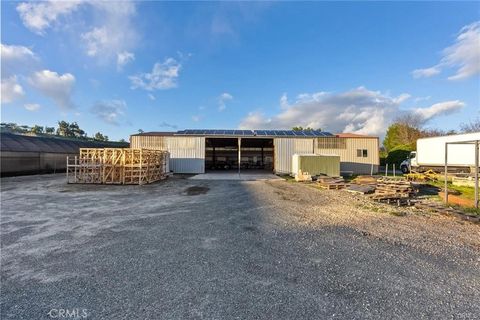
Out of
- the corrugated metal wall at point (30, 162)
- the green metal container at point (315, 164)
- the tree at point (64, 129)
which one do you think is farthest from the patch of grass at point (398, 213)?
the tree at point (64, 129)

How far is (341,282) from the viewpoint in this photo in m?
4.23

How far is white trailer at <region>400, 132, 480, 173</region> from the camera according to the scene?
20.2 metres

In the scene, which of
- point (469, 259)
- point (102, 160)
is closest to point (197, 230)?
point (469, 259)

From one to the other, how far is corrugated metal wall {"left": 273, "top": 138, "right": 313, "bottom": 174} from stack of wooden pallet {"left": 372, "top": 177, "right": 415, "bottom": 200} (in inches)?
553

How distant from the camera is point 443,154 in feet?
75.0

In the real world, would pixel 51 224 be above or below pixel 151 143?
below

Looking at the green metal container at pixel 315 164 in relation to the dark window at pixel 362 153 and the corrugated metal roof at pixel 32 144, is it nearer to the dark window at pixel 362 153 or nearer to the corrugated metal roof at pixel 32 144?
the dark window at pixel 362 153

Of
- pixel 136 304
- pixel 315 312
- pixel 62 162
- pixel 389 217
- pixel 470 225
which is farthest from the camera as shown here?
pixel 62 162

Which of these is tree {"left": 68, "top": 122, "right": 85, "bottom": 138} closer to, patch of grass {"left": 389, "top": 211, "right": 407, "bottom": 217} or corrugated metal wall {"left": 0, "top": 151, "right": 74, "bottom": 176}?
corrugated metal wall {"left": 0, "top": 151, "right": 74, "bottom": 176}

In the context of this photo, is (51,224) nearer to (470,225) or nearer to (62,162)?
(470,225)

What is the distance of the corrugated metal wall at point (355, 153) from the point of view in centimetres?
2839

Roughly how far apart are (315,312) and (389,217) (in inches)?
269

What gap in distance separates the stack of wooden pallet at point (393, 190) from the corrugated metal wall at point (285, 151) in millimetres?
14044

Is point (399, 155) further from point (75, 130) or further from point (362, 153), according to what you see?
point (75, 130)
